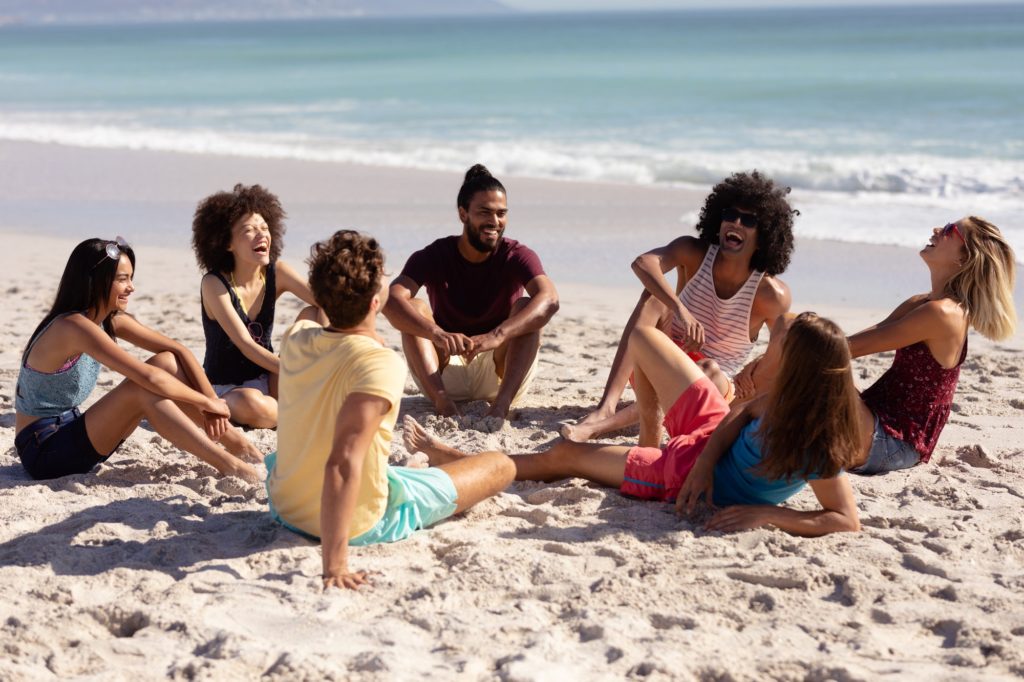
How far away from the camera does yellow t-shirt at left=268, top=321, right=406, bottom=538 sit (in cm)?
350

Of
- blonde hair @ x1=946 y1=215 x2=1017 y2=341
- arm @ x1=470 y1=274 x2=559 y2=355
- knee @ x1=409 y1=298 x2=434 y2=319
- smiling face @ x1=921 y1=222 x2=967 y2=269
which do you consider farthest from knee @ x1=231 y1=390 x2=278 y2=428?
blonde hair @ x1=946 y1=215 x2=1017 y2=341

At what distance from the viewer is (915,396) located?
4586mm

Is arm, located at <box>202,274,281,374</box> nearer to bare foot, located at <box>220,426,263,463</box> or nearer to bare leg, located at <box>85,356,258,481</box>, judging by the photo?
bare foot, located at <box>220,426,263,463</box>

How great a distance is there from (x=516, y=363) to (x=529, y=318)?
0.82 feet

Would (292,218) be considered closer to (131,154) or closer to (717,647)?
(131,154)

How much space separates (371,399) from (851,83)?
2946 centimetres

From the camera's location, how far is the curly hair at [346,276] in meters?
3.46

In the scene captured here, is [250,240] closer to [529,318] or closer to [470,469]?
[529,318]

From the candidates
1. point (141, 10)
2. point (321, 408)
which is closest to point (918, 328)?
point (321, 408)

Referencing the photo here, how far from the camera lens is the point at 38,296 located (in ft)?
27.5

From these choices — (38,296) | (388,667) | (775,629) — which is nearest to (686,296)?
(775,629)

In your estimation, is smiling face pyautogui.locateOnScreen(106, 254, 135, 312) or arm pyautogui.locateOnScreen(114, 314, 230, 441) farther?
arm pyautogui.locateOnScreen(114, 314, 230, 441)

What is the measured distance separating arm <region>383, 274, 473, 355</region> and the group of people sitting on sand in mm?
11

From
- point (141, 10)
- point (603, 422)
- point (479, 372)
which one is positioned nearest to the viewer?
point (603, 422)
